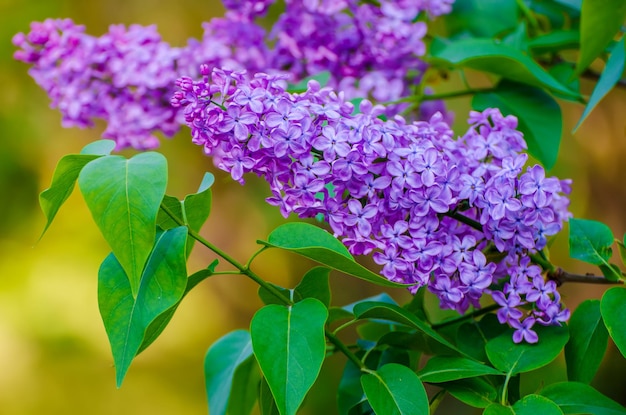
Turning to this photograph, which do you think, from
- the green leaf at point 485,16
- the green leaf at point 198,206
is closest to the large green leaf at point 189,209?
the green leaf at point 198,206

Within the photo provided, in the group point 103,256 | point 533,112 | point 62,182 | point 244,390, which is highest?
point 62,182

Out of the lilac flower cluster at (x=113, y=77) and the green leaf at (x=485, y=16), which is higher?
the lilac flower cluster at (x=113, y=77)

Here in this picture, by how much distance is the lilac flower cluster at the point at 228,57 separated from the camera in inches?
→ 32.2

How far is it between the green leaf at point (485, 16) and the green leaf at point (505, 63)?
0.18 metres

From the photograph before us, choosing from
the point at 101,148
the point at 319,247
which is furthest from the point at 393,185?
the point at 101,148

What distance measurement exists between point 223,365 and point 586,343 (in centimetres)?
26

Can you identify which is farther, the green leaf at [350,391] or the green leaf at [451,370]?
the green leaf at [350,391]

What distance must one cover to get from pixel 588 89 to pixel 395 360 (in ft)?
4.71

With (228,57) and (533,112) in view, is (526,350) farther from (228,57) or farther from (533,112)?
(228,57)

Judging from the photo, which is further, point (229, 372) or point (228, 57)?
point (228, 57)

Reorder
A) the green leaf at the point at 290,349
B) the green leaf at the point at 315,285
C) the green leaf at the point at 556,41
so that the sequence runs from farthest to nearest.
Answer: the green leaf at the point at 556,41, the green leaf at the point at 315,285, the green leaf at the point at 290,349

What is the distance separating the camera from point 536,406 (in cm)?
46

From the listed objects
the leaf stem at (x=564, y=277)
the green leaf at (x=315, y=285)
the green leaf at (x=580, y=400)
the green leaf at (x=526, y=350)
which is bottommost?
the green leaf at (x=580, y=400)

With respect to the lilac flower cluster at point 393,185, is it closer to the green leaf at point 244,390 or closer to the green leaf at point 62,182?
the green leaf at point 62,182
